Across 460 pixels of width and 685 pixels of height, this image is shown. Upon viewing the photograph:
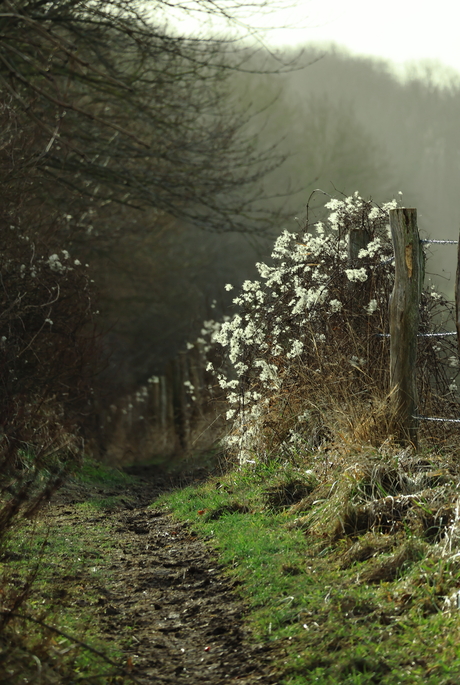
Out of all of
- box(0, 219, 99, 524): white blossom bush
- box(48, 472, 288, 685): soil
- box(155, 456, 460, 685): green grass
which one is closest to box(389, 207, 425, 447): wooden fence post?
box(155, 456, 460, 685): green grass

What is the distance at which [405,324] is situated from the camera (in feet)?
19.8

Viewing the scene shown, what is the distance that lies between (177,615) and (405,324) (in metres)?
2.87

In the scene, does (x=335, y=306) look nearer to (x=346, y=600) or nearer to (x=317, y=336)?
(x=317, y=336)

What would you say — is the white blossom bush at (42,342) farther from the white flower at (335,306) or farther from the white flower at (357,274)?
the white flower at (357,274)

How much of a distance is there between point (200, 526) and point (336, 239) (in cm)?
331

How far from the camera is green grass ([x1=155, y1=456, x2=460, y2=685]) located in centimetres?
347

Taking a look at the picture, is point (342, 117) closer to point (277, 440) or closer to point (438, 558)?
point (277, 440)

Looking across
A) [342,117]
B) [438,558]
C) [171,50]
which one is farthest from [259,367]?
[342,117]

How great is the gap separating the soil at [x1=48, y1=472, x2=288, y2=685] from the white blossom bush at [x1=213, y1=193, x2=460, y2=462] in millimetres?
1477

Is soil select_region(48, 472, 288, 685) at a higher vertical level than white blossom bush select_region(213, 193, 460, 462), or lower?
lower

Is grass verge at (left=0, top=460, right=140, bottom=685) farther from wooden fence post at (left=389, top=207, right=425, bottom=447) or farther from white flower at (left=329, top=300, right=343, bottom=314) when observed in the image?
white flower at (left=329, top=300, right=343, bottom=314)

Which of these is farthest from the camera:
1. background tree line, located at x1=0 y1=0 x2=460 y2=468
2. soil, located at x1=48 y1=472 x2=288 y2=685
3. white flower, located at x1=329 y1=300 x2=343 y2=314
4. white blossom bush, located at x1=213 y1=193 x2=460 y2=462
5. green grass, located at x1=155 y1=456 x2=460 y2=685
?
background tree line, located at x1=0 y1=0 x2=460 y2=468

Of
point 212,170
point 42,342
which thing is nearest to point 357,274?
point 42,342

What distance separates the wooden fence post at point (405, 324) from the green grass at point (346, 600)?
0.97 meters
